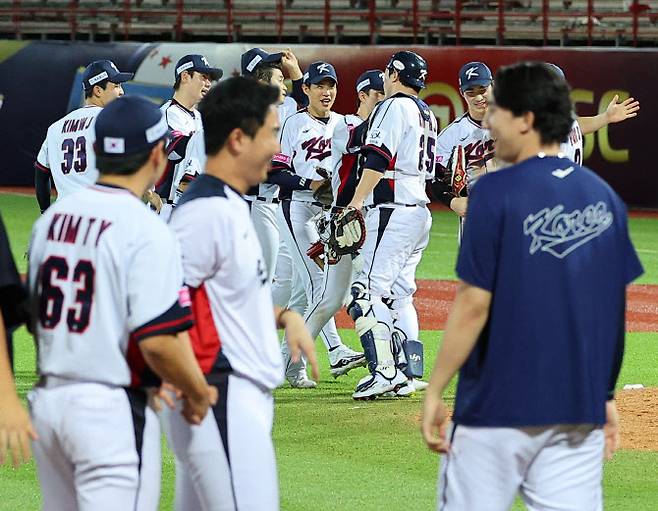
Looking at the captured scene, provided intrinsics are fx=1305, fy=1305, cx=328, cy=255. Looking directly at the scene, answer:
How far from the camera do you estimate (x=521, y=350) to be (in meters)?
3.60

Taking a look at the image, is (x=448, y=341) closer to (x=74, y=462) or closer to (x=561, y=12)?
(x=74, y=462)

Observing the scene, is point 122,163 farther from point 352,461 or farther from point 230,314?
point 352,461

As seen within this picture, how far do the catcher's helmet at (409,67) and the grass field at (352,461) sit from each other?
2053mm

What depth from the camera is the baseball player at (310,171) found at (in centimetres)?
934

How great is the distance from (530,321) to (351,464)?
3250mm

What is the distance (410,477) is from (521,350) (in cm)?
297

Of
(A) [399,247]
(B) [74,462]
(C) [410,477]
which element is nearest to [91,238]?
(B) [74,462]

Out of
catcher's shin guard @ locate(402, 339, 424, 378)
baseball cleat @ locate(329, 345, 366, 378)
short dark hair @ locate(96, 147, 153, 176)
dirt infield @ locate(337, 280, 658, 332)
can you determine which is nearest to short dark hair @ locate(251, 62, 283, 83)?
baseball cleat @ locate(329, 345, 366, 378)

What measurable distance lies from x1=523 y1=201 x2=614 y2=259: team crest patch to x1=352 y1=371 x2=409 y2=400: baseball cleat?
4766mm

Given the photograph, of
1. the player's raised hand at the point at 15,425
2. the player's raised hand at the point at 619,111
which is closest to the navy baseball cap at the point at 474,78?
the player's raised hand at the point at 619,111

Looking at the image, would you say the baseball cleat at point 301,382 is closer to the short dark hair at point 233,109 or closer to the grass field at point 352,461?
the grass field at point 352,461

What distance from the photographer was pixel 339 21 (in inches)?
966

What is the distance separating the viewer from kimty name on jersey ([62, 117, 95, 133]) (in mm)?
8535

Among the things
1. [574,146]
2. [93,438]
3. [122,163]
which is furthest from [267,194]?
[93,438]
